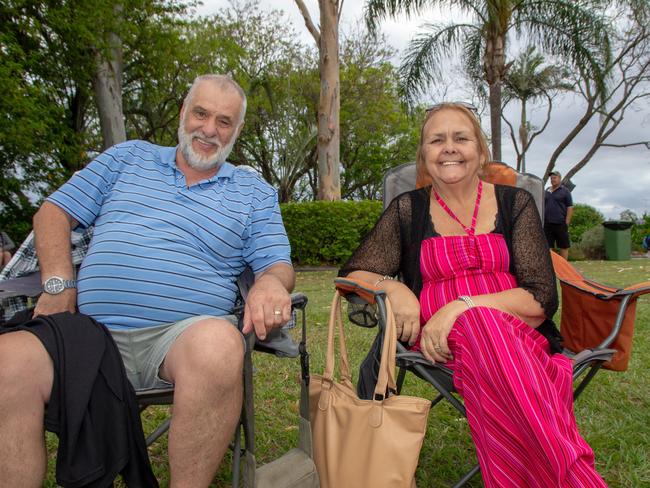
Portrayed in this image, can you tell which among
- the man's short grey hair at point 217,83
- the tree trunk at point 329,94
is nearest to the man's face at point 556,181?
the tree trunk at point 329,94

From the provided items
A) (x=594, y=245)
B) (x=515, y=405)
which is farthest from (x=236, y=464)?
(x=594, y=245)

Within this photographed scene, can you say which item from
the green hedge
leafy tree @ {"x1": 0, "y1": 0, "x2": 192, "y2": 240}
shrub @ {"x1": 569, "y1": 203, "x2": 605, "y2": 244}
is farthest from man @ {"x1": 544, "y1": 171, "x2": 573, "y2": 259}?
leafy tree @ {"x1": 0, "y1": 0, "x2": 192, "y2": 240}

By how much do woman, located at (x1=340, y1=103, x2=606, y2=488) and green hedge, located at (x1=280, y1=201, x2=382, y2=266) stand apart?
34.4 ft

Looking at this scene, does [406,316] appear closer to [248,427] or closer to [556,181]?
[248,427]

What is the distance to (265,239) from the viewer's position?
7.29ft

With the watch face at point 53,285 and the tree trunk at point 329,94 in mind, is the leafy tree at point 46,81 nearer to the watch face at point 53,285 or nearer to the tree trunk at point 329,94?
the tree trunk at point 329,94

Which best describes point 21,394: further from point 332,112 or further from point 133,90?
point 133,90

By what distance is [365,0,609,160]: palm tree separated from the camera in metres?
11.8

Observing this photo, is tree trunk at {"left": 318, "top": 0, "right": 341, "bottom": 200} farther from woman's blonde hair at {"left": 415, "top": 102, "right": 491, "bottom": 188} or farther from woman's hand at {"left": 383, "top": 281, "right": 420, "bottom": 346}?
woman's hand at {"left": 383, "top": 281, "right": 420, "bottom": 346}

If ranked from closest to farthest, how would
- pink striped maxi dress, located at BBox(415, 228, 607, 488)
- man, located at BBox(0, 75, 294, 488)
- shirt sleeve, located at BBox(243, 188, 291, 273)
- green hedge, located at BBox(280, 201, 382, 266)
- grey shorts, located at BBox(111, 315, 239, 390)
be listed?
pink striped maxi dress, located at BBox(415, 228, 607, 488) → man, located at BBox(0, 75, 294, 488) → grey shorts, located at BBox(111, 315, 239, 390) → shirt sleeve, located at BBox(243, 188, 291, 273) → green hedge, located at BBox(280, 201, 382, 266)

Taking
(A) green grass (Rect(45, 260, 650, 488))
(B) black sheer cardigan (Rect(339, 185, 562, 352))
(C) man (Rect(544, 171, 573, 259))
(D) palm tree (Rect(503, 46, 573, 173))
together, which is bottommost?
(A) green grass (Rect(45, 260, 650, 488))

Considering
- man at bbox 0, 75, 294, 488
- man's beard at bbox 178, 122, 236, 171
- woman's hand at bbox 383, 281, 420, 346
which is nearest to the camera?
man at bbox 0, 75, 294, 488

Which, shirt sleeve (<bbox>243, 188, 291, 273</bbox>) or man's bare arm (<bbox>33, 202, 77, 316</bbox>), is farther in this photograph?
shirt sleeve (<bbox>243, 188, 291, 273</bbox>)

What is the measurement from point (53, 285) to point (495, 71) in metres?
11.7
